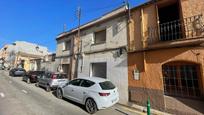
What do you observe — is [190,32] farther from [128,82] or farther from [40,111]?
[40,111]

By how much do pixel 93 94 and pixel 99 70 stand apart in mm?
5081

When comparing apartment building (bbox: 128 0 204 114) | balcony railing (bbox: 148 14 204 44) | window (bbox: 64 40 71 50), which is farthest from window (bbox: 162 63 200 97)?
window (bbox: 64 40 71 50)

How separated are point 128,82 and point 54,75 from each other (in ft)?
20.8

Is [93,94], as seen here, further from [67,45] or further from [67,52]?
[67,45]

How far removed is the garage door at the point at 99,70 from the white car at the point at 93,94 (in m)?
3.59

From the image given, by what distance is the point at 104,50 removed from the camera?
11.3m

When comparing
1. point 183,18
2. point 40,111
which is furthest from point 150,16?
point 40,111

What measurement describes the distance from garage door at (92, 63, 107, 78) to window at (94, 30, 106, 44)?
6.63ft

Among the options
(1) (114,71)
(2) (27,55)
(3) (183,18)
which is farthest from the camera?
(2) (27,55)

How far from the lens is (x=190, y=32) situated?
7.09 meters

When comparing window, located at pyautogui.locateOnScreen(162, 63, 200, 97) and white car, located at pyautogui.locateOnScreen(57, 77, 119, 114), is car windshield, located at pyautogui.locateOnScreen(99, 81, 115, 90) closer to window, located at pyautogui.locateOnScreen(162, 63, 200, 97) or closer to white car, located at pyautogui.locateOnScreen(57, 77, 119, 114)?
white car, located at pyautogui.locateOnScreen(57, 77, 119, 114)

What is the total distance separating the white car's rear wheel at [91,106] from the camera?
7156mm

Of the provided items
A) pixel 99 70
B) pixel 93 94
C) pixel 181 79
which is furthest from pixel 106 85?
pixel 99 70

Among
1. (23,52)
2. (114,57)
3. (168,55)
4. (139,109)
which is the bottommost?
(139,109)
